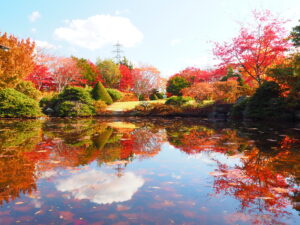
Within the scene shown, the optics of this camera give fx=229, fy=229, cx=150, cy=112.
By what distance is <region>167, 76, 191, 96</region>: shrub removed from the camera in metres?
27.0

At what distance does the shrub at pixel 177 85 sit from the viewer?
1064 inches

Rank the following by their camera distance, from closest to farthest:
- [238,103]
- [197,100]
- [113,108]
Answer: [238,103], [197,100], [113,108]

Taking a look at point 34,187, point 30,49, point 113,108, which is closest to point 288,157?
point 34,187

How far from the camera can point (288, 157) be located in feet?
12.4

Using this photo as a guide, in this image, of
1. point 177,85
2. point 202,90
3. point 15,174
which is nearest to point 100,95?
point 202,90

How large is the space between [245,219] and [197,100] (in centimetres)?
1538

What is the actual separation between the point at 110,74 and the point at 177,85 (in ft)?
31.3

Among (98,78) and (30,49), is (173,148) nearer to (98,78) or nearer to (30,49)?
(30,49)

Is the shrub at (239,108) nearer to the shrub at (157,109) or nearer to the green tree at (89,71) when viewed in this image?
the shrub at (157,109)

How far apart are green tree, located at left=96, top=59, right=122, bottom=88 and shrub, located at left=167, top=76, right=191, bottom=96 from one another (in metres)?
7.64

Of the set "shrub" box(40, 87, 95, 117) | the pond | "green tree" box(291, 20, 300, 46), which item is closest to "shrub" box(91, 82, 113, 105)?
"shrub" box(40, 87, 95, 117)

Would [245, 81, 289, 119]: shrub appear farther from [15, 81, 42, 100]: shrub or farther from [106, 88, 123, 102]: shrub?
[15, 81, 42, 100]: shrub

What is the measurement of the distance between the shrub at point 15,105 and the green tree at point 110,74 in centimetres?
1644

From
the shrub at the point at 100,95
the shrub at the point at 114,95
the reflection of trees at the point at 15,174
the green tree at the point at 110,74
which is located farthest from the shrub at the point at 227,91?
the green tree at the point at 110,74
